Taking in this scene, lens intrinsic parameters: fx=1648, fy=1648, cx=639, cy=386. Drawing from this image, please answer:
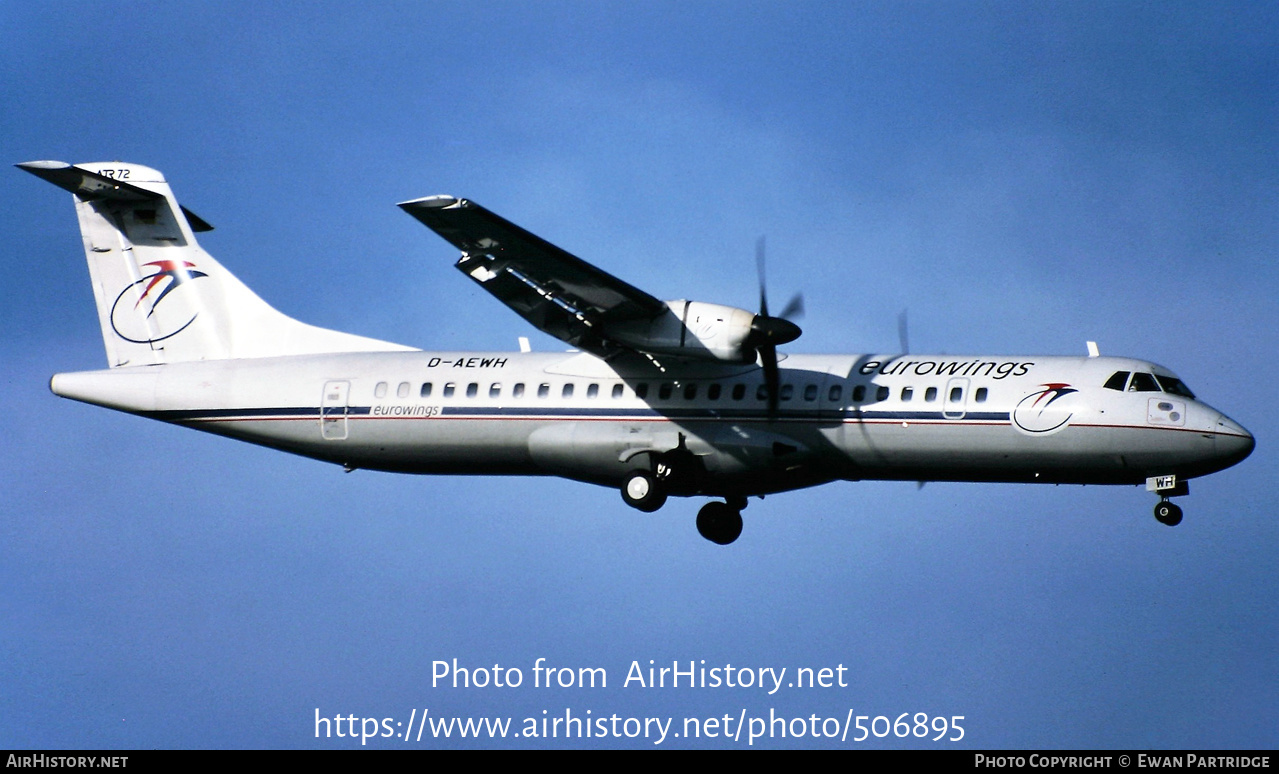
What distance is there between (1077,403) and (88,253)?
16.9m

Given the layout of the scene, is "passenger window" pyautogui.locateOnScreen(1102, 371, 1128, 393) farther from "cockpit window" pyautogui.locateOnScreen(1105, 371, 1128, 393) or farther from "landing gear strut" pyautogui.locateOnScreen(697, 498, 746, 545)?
"landing gear strut" pyautogui.locateOnScreen(697, 498, 746, 545)

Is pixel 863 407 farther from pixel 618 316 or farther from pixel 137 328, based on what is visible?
pixel 137 328

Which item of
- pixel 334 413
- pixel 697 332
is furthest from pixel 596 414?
pixel 334 413

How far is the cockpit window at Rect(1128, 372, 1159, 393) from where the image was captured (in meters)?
23.8

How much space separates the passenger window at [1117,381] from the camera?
23.9 m

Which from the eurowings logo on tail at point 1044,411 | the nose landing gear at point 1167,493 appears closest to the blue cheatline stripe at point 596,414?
the eurowings logo on tail at point 1044,411

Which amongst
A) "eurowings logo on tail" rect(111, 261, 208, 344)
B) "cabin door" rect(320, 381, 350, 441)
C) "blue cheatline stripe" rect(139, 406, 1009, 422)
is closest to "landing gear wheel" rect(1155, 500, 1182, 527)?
"blue cheatline stripe" rect(139, 406, 1009, 422)

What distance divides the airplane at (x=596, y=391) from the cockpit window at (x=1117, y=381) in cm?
2

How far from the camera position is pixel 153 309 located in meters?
28.6

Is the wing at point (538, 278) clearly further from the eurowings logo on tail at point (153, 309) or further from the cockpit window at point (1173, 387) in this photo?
the cockpit window at point (1173, 387)

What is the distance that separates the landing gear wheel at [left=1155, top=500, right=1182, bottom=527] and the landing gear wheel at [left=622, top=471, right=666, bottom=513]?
738 centimetres
